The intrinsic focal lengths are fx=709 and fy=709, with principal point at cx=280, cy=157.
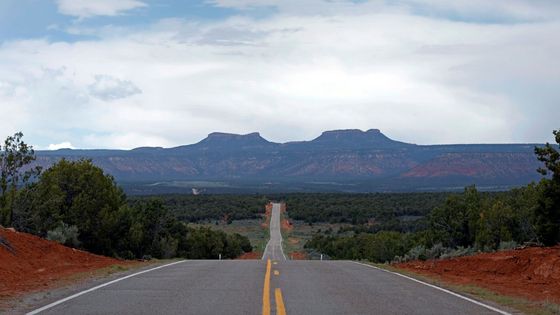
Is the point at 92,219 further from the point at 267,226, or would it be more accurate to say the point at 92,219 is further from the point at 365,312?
the point at 267,226

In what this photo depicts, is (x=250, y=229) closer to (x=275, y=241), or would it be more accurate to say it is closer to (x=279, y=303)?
(x=275, y=241)

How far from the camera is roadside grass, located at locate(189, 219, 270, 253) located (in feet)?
282

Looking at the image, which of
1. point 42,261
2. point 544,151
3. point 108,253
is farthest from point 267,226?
point 42,261

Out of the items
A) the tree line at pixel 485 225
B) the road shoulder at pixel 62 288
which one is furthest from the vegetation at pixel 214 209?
the road shoulder at pixel 62 288

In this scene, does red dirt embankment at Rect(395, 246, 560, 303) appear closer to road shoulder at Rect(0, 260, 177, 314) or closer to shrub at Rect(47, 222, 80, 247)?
road shoulder at Rect(0, 260, 177, 314)

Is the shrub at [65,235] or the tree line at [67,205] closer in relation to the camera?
the shrub at [65,235]

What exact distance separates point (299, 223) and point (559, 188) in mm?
84765

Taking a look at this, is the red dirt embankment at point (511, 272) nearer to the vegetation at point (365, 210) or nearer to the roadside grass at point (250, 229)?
the roadside grass at point (250, 229)

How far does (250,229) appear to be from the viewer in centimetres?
10294

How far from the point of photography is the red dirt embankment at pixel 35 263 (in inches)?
649

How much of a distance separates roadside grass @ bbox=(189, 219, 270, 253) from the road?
192ft

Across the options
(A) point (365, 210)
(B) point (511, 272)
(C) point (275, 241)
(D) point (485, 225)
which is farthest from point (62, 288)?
(A) point (365, 210)

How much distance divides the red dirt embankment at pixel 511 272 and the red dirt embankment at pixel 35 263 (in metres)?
10.8

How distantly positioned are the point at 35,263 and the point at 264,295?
9546mm
